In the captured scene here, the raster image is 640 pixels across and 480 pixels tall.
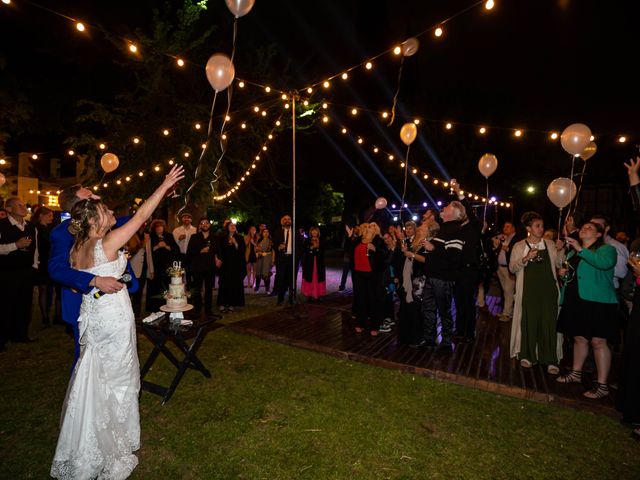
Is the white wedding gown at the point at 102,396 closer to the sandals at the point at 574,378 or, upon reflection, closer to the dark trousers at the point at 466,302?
the sandals at the point at 574,378

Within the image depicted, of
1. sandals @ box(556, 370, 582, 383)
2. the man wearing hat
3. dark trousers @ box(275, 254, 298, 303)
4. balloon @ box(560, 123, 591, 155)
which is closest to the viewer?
sandals @ box(556, 370, 582, 383)

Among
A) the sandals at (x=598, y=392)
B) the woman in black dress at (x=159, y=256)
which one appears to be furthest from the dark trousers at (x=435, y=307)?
the woman in black dress at (x=159, y=256)

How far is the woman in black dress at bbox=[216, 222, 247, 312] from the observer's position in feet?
25.2

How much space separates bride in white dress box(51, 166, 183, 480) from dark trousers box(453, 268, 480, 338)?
471cm

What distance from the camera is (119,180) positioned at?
13664 millimetres

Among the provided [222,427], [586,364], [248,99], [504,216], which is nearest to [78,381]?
[222,427]

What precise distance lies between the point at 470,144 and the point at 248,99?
50.4 feet

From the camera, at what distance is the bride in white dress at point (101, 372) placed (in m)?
2.48

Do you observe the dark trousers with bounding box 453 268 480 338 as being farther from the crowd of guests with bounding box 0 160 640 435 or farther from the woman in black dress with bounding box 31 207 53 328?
the woman in black dress with bounding box 31 207 53 328

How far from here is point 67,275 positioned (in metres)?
2.54

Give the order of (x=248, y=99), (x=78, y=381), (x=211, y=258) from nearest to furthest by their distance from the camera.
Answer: (x=78, y=381)
(x=211, y=258)
(x=248, y=99)

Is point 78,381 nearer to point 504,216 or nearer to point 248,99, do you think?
point 248,99

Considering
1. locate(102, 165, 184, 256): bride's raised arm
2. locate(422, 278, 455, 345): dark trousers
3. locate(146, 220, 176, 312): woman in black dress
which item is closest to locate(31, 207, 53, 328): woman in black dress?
locate(146, 220, 176, 312): woman in black dress

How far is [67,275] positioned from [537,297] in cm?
509
